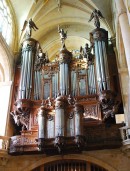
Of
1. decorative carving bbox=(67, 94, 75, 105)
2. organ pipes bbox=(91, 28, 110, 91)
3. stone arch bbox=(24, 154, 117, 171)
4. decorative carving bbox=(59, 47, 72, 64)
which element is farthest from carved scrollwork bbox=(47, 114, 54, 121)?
decorative carving bbox=(59, 47, 72, 64)

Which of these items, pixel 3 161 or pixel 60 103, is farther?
pixel 3 161

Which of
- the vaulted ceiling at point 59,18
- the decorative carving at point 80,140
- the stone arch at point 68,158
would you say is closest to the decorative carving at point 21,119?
the stone arch at point 68,158

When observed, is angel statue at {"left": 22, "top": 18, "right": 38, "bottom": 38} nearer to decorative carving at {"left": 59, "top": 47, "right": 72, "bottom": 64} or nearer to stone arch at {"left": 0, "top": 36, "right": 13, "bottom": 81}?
stone arch at {"left": 0, "top": 36, "right": 13, "bottom": 81}

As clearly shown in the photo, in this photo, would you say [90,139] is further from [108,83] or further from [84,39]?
[84,39]

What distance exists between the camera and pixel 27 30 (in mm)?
15922

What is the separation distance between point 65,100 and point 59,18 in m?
7.86

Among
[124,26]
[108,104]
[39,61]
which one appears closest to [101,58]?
[108,104]

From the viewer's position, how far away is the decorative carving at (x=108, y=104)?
12.0 metres

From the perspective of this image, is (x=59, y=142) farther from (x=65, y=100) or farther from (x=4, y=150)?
(x=4, y=150)

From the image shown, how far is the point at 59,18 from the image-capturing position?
695 inches

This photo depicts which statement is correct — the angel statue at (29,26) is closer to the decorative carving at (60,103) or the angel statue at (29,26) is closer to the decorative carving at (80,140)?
the decorative carving at (60,103)

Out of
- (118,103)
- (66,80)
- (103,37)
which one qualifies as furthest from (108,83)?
(103,37)

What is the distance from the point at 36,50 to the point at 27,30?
1487 millimetres

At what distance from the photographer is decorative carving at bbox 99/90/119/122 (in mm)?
12047
